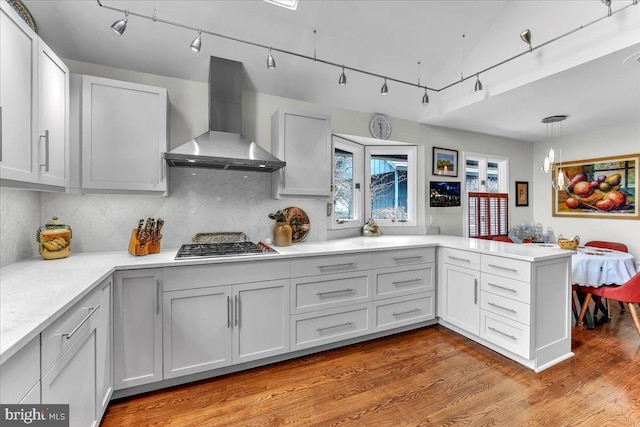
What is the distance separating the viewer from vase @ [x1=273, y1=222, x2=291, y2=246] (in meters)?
2.74

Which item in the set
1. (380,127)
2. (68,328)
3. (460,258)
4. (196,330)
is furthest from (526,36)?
(68,328)

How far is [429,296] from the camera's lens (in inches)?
116

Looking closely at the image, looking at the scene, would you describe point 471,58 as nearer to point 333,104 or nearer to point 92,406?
point 333,104

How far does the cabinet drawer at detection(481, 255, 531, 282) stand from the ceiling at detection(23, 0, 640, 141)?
5.30 ft

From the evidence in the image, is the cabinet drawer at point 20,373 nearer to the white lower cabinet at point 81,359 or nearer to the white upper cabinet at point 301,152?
the white lower cabinet at point 81,359

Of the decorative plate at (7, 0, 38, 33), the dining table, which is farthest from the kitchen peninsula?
the decorative plate at (7, 0, 38, 33)

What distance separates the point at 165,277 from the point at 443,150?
3.60 meters

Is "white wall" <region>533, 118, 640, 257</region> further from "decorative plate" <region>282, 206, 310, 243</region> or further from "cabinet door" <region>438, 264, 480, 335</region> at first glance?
"decorative plate" <region>282, 206, 310, 243</region>

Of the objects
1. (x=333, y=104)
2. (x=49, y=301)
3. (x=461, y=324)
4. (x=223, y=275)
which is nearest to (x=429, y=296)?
(x=461, y=324)

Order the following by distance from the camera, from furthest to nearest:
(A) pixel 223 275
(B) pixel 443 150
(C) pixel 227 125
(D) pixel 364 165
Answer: (B) pixel 443 150
(D) pixel 364 165
(C) pixel 227 125
(A) pixel 223 275

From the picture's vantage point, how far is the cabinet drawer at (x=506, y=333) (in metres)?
2.23

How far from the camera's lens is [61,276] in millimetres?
A: 1541

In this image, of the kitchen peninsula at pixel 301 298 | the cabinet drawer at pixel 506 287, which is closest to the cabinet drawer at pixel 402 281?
the kitchen peninsula at pixel 301 298

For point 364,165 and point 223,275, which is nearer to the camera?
point 223,275
